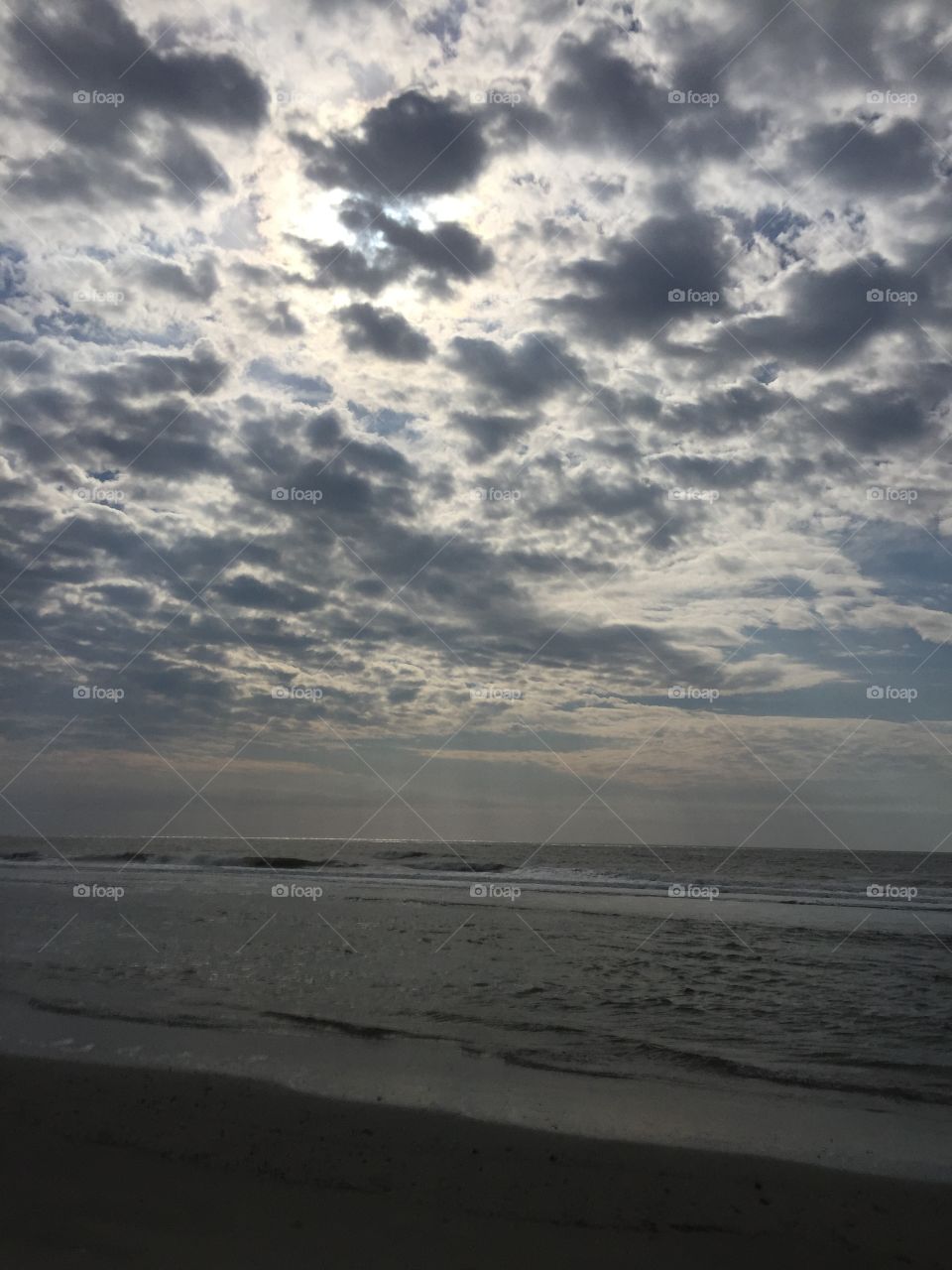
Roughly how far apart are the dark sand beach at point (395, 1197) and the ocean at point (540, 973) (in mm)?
2150

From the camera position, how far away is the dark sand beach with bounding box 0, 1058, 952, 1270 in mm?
4535

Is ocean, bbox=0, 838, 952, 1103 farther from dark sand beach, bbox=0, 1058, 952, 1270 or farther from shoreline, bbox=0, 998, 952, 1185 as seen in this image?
dark sand beach, bbox=0, 1058, 952, 1270

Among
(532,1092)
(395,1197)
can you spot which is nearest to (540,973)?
(532,1092)

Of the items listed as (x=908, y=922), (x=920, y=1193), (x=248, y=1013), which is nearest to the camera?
(x=920, y=1193)

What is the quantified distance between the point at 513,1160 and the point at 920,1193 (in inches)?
98.1

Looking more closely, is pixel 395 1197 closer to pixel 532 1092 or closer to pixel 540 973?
pixel 532 1092

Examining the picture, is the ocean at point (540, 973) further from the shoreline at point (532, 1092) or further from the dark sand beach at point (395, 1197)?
the dark sand beach at point (395, 1197)

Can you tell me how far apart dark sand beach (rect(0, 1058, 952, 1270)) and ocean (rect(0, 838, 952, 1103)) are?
2.15 metres

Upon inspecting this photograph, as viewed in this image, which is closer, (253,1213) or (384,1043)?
(253,1213)

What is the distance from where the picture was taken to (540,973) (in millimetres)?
12266

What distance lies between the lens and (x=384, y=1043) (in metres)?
8.35

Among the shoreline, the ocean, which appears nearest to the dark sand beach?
the shoreline

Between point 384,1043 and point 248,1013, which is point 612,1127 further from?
point 248,1013

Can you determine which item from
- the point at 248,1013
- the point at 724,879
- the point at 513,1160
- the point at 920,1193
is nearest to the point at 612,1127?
the point at 513,1160
